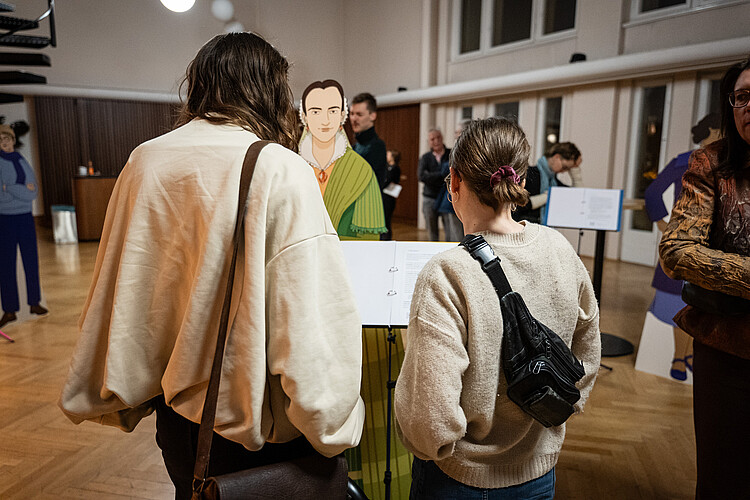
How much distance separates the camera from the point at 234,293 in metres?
0.95

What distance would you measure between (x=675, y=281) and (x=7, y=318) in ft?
18.5

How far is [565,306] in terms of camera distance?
116 centimetres

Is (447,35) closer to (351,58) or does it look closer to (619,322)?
(351,58)

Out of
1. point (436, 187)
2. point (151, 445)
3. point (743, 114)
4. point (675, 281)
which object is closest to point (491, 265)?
point (743, 114)

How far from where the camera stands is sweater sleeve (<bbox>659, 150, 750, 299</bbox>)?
1.37m

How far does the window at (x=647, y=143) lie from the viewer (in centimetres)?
715

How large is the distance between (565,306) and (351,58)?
13.1 meters

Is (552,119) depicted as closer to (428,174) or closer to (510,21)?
(510,21)

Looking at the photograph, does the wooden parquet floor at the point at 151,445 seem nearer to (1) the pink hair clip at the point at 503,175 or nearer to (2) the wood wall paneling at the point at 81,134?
(1) the pink hair clip at the point at 503,175

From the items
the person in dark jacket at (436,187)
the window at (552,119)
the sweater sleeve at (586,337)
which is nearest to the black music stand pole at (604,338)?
the person in dark jacket at (436,187)

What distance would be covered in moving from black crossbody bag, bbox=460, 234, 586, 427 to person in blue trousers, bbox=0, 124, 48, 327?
5144 mm

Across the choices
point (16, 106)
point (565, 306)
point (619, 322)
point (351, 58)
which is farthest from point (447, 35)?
point (565, 306)

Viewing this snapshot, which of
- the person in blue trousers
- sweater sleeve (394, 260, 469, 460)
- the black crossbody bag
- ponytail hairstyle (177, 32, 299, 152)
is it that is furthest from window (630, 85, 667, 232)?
the person in blue trousers

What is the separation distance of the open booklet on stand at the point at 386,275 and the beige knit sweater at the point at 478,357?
1.88 feet
